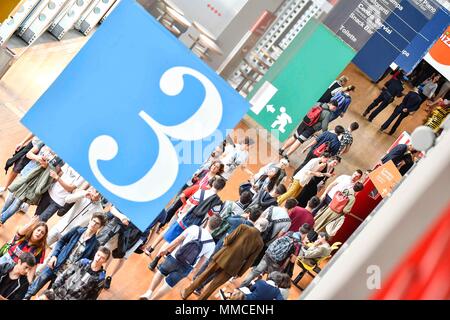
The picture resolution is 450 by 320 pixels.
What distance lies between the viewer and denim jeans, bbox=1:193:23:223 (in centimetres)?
1016

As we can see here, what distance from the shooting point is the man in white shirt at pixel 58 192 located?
979 centimetres

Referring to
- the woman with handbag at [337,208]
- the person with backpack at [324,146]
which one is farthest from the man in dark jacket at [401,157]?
the woman with handbag at [337,208]

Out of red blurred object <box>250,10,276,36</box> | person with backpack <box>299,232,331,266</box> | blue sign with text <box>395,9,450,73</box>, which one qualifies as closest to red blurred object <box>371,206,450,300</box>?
red blurred object <box>250,10,276,36</box>

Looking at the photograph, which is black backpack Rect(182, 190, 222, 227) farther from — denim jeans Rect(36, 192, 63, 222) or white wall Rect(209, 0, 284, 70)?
white wall Rect(209, 0, 284, 70)

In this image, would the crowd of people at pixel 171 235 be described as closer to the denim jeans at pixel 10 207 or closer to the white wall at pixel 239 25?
the denim jeans at pixel 10 207

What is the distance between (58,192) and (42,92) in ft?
19.2

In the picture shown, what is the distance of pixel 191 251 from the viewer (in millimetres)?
9273

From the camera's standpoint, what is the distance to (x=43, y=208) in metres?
9.95

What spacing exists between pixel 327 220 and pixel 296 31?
22.8 feet

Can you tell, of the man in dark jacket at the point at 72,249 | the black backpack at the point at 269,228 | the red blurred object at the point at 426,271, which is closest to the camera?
the red blurred object at the point at 426,271

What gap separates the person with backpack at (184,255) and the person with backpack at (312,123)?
5.60 metres

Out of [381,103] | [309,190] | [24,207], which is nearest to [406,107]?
[381,103]

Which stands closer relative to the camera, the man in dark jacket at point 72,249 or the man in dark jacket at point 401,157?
the man in dark jacket at point 72,249

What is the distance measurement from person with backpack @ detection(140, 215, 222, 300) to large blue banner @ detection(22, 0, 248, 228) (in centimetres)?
333
